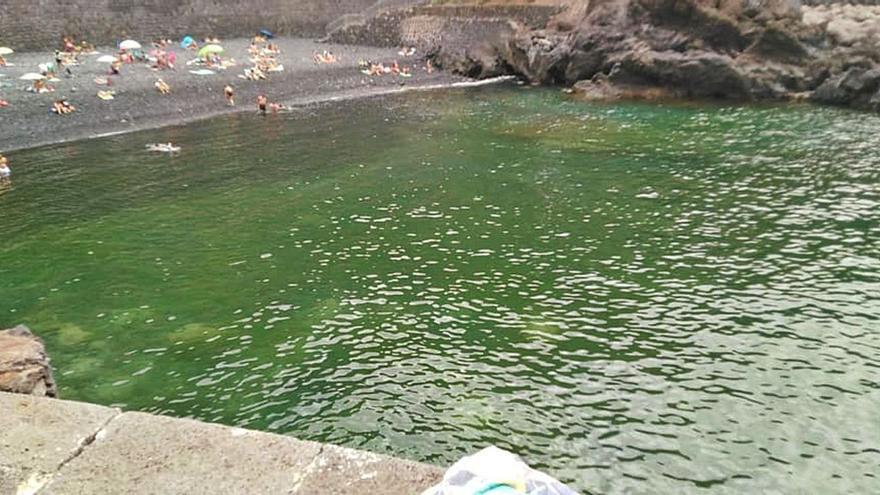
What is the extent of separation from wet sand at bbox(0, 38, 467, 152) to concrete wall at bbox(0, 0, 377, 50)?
1901mm

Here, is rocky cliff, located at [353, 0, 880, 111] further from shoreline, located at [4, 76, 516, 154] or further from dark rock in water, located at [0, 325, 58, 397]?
dark rock in water, located at [0, 325, 58, 397]

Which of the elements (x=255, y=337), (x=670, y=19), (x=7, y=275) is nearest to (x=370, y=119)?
(x=670, y=19)

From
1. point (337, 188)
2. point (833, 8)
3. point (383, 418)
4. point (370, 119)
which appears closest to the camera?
point (383, 418)

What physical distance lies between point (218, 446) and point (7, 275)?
1086 cm

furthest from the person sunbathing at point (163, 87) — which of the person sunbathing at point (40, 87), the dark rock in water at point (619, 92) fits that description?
the dark rock in water at point (619, 92)

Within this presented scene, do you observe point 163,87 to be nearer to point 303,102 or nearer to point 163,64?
point 163,64

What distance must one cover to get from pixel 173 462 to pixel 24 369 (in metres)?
3.33

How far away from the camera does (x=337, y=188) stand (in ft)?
62.9

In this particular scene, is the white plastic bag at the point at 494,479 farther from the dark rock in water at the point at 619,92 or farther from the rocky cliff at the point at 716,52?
the dark rock in water at the point at 619,92

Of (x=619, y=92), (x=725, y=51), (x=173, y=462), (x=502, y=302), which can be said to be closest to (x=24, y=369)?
(x=173, y=462)

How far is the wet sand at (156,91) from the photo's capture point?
2772cm

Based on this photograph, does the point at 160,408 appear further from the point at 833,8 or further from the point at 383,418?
the point at 833,8

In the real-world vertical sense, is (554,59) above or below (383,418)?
above

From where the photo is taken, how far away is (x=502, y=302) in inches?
445
